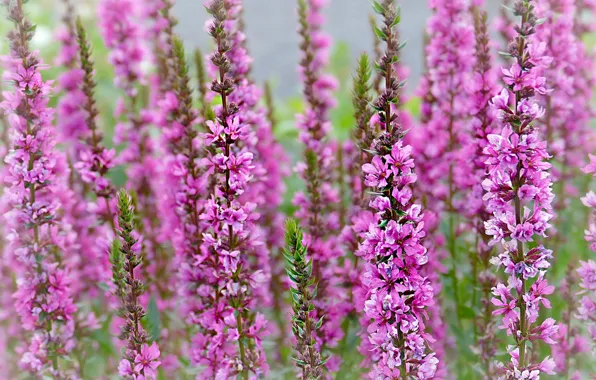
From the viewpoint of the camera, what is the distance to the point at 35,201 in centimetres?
307

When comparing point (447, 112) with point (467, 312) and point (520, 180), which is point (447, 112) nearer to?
point (467, 312)

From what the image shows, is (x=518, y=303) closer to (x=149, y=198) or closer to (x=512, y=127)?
(x=512, y=127)

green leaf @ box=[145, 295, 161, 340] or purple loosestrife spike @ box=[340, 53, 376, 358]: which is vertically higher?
purple loosestrife spike @ box=[340, 53, 376, 358]

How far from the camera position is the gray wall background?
8961mm

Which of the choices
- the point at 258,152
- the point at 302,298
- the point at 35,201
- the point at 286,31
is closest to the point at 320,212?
the point at 258,152

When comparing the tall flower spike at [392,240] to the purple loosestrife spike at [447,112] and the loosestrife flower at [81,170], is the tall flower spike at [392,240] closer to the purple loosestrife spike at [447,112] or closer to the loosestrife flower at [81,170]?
the purple loosestrife spike at [447,112]

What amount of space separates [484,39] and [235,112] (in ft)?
3.79

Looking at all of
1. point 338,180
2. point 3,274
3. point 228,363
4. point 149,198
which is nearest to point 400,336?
point 228,363

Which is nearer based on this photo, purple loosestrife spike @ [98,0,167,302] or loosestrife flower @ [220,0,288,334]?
loosestrife flower @ [220,0,288,334]

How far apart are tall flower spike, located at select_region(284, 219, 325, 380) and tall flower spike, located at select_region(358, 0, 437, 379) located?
0.19 metres

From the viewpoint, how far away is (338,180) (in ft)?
13.6

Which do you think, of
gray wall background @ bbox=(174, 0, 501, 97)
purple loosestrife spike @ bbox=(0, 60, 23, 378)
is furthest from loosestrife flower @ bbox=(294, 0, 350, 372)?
gray wall background @ bbox=(174, 0, 501, 97)

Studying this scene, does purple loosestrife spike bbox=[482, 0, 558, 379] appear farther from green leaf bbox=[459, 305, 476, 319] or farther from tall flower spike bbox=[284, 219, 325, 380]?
green leaf bbox=[459, 305, 476, 319]

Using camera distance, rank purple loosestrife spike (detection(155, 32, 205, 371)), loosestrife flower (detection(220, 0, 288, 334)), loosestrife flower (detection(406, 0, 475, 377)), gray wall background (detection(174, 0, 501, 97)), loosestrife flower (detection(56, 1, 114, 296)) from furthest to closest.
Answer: gray wall background (detection(174, 0, 501, 97))
loosestrife flower (detection(406, 0, 475, 377))
loosestrife flower (detection(56, 1, 114, 296))
loosestrife flower (detection(220, 0, 288, 334))
purple loosestrife spike (detection(155, 32, 205, 371))
